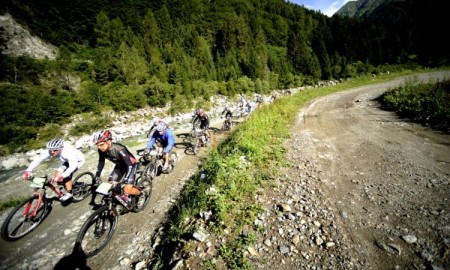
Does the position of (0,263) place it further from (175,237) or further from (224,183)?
(224,183)

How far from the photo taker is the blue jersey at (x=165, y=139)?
1041 centimetres

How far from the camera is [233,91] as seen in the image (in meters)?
56.3

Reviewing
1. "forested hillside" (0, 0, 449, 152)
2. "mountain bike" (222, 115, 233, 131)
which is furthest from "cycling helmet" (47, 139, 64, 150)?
"forested hillside" (0, 0, 449, 152)

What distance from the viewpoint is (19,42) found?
5562 centimetres

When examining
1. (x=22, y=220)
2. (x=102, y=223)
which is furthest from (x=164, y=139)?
(x=22, y=220)

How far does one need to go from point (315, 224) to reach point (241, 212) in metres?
1.90

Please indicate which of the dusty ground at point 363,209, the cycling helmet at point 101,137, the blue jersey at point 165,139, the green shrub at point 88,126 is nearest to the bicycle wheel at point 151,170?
the blue jersey at point 165,139

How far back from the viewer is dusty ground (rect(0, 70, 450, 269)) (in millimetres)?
4137

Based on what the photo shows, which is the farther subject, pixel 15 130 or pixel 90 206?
pixel 15 130

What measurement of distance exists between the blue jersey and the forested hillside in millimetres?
21517

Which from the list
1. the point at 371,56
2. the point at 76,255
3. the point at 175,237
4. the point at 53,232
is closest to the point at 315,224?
the point at 175,237

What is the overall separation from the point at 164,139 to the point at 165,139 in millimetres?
69

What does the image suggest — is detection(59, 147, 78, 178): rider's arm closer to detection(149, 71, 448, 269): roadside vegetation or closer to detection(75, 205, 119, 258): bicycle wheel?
detection(75, 205, 119, 258): bicycle wheel

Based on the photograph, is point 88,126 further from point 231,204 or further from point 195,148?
point 231,204
